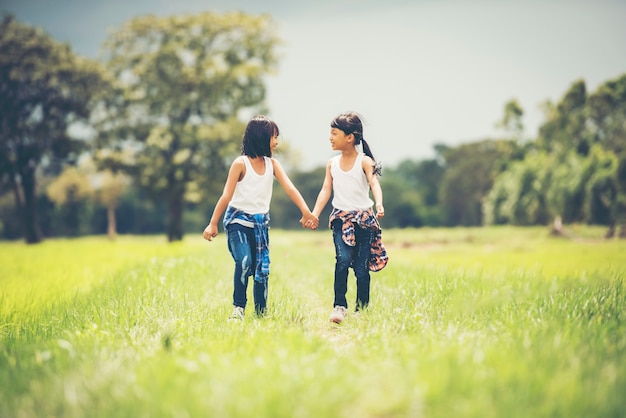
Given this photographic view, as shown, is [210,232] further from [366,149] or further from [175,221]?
[175,221]

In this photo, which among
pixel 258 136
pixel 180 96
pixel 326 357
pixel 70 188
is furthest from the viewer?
pixel 70 188

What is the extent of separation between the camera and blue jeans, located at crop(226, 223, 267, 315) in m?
4.43

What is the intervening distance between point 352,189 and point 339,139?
0.57 meters

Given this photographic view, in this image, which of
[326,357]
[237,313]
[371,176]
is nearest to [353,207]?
[371,176]

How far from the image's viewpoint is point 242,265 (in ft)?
14.5

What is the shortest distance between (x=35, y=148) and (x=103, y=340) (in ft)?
86.0

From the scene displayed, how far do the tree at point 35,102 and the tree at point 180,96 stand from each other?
1838 millimetres

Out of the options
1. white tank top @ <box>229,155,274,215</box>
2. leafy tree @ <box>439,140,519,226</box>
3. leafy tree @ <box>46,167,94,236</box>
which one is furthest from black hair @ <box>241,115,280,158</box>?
leafy tree @ <box>439,140,519,226</box>

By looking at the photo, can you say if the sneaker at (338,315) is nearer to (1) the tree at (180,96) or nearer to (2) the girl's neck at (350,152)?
(2) the girl's neck at (350,152)

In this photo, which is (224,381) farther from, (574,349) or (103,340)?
(574,349)

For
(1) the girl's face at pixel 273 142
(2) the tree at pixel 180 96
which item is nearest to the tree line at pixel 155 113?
(2) the tree at pixel 180 96

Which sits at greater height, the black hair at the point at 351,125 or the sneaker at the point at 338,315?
the black hair at the point at 351,125

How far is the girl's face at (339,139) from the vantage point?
4766 mm

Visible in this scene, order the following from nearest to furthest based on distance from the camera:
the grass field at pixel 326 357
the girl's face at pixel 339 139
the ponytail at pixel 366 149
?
the grass field at pixel 326 357
the girl's face at pixel 339 139
the ponytail at pixel 366 149
